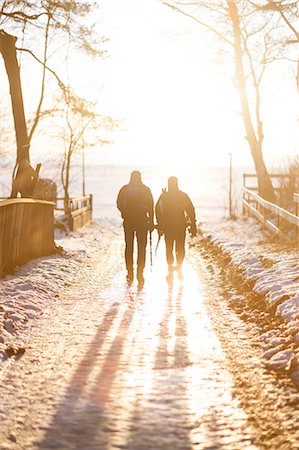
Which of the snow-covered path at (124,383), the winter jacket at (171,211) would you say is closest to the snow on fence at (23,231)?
the winter jacket at (171,211)

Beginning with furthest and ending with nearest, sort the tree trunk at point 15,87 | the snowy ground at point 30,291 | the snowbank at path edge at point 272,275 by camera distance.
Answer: the tree trunk at point 15,87 → the snowy ground at point 30,291 → the snowbank at path edge at point 272,275

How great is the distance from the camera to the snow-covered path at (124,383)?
4996 millimetres

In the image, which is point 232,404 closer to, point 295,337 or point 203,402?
point 203,402

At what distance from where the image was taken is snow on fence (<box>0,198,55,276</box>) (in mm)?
13194

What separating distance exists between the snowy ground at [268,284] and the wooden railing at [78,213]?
24.7ft

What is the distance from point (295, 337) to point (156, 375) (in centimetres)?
184

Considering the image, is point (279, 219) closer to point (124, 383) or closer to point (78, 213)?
point (78, 213)

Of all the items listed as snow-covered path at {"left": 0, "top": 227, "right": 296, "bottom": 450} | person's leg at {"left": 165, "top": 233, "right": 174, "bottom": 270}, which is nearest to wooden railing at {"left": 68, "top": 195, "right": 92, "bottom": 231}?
person's leg at {"left": 165, "top": 233, "right": 174, "bottom": 270}

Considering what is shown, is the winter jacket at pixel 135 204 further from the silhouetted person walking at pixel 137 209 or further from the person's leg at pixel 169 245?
the person's leg at pixel 169 245

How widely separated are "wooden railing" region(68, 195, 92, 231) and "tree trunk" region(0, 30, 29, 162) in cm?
961

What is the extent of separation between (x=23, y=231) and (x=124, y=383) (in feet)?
A: 30.4

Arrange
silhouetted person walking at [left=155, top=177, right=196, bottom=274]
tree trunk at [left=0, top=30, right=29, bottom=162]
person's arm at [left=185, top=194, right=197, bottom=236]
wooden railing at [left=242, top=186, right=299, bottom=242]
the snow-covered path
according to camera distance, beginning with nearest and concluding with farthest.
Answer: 1. the snow-covered path
2. silhouetted person walking at [left=155, top=177, right=196, bottom=274]
3. person's arm at [left=185, top=194, right=197, bottom=236]
4. wooden railing at [left=242, top=186, right=299, bottom=242]
5. tree trunk at [left=0, top=30, right=29, bottom=162]

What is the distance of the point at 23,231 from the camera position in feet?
49.6

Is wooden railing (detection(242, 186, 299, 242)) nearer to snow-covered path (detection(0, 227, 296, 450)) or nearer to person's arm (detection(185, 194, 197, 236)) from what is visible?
person's arm (detection(185, 194, 197, 236))
